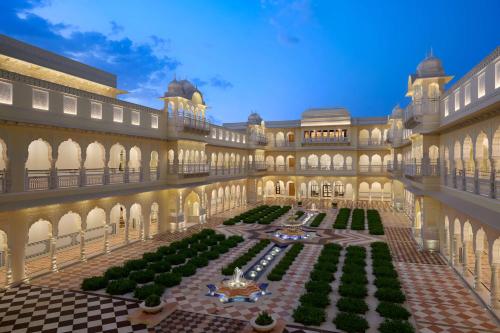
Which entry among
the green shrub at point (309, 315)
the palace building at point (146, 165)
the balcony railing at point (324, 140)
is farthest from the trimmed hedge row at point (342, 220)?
the green shrub at point (309, 315)

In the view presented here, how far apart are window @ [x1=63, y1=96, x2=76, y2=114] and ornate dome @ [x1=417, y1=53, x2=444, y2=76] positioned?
20133 millimetres

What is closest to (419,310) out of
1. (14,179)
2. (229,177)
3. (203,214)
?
(14,179)

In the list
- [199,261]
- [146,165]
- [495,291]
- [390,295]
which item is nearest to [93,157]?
[146,165]

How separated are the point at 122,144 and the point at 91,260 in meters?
7.19

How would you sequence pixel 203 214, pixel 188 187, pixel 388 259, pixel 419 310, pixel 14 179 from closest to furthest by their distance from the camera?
pixel 419 310, pixel 14 179, pixel 388 259, pixel 188 187, pixel 203 214

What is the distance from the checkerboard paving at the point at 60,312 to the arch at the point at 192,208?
15.3 meters

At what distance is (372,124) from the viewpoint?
44.3 meters

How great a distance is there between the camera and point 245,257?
1834cm

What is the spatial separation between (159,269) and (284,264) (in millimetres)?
6287

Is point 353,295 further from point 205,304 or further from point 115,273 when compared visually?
point 115,273

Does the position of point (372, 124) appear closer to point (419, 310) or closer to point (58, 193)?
point (419, 310)

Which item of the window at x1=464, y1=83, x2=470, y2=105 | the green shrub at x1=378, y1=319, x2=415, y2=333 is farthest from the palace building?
the green shrub at x1=378, y1=319, x2=415, y2=333

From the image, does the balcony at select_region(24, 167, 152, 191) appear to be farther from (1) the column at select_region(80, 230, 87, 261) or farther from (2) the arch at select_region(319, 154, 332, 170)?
(2) the arch at select_region(319, 154, 332, 170)

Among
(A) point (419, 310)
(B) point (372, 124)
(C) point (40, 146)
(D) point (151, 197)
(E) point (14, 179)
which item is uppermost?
(B) point (372, 124)
